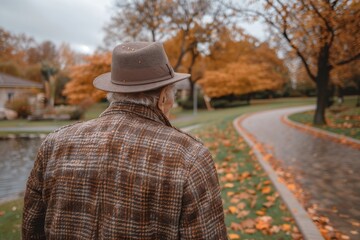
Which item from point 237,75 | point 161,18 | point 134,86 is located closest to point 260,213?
point 134,86

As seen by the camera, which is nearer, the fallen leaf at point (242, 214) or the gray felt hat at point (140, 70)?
the gray felt hat at point (140, 70)

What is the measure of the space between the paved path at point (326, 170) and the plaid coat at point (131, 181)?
3.47 metres

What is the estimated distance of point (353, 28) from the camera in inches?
364

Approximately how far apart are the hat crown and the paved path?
3793mm

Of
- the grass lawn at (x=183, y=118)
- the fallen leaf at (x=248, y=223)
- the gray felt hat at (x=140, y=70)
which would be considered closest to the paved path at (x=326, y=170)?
the fallen leaf at (x=248, y=223)

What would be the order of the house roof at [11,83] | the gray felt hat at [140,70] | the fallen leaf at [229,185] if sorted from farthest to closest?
the house roof at [11,83]
the fallen leaf at [229,185]
the gray felt hat at [140,70]

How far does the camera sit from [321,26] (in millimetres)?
11141

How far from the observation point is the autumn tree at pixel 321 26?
9.46m

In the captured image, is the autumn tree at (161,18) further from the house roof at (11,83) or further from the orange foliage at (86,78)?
the house roof at (11,83)

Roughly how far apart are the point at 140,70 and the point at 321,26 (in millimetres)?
11393

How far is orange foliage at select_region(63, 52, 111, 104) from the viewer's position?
1027 inches

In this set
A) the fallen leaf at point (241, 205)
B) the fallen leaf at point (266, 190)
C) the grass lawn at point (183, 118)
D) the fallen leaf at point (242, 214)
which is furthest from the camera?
the grass lawn at point (183, 118)

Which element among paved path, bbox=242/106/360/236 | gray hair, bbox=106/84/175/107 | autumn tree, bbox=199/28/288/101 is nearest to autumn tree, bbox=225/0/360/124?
paved path, bbox=242/106/360/236

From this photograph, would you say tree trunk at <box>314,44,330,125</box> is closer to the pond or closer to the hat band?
the pond
